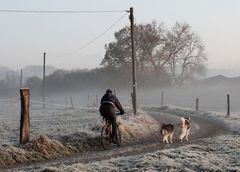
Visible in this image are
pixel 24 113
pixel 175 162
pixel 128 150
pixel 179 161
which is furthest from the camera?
pixel 128 150

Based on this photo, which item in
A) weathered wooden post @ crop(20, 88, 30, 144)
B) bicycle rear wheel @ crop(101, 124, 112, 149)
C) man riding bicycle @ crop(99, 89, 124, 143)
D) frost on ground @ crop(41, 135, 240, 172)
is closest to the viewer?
frost on ground @ crop(41, 135, 240, 172)

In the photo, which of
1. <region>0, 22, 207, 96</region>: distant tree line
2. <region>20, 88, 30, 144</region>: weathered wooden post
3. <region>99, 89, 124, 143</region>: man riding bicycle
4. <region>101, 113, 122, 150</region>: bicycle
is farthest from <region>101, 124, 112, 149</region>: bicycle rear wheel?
<region>0, 22, 207, 96</region>: distant tree line

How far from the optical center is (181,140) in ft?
Result: 61.7

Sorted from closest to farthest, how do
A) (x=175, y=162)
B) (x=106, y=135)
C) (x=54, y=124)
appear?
(x=175, y=162)
(x=106, y=135)
(x=54, y=124)

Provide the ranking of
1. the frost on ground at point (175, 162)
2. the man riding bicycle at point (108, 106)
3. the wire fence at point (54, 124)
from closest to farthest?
the frost on ground at point (175, 162) < the man riding bicycle at point (108, 106) < the wire fence at point (54, 124)

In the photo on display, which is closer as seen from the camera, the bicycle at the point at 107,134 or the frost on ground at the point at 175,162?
the frost on ground at the point at 175,162

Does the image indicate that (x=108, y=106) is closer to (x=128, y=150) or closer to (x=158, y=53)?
(x=128, y=150)

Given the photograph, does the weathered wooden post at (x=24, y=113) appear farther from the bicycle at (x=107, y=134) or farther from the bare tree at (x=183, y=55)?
the bare tree at (x=183, y=55)

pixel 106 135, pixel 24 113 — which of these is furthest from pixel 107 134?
pixel 24 113

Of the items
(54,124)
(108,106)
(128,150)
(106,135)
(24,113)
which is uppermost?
(108,106)

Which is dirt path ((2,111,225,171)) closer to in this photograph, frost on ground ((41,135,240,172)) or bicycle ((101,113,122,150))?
bicycle ((101,113,122,150))

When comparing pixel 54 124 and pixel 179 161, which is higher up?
pixel 54 124

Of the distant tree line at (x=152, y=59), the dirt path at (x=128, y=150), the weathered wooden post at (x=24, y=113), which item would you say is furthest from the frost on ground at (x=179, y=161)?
the distant tree line at (x=152, y=59)

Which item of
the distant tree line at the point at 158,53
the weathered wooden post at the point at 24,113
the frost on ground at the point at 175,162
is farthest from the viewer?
the distant tree line at the point at 158,53
